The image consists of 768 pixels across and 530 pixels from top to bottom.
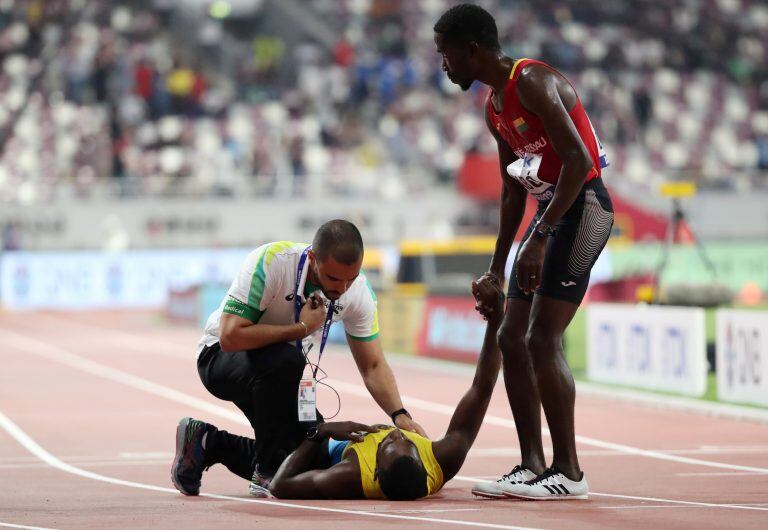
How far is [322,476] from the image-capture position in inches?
288

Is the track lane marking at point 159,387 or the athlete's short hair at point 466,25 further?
the track lane marking at point 159,387

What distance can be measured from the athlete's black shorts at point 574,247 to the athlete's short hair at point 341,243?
84 cm

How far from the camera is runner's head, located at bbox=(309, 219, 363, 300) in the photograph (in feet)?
23.1

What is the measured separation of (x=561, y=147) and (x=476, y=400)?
4.75 ft

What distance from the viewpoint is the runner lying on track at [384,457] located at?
23.9 ft

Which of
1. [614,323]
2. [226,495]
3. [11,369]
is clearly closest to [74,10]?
[11,369]

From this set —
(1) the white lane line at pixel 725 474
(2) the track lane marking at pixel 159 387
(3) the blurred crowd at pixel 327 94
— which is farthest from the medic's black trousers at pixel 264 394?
(3) the blurred crowd at pixel 327 94

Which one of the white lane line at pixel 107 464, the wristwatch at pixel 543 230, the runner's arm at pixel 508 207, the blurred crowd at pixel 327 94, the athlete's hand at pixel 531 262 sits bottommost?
the white lane line at pixel 107 464

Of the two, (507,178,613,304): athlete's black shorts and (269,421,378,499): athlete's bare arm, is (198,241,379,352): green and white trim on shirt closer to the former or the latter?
(269,421,378,499): athlete's bare arm

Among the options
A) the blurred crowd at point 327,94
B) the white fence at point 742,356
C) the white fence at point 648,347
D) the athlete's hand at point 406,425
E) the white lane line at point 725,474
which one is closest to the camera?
the athlete's hand at point 406,425

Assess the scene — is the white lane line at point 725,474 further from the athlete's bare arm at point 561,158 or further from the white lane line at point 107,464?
the white lane line at point 107,464

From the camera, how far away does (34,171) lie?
32.7 m

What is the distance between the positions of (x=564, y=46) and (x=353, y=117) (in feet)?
24.1

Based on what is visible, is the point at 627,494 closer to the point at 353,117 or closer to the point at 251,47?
the point at 353,117
